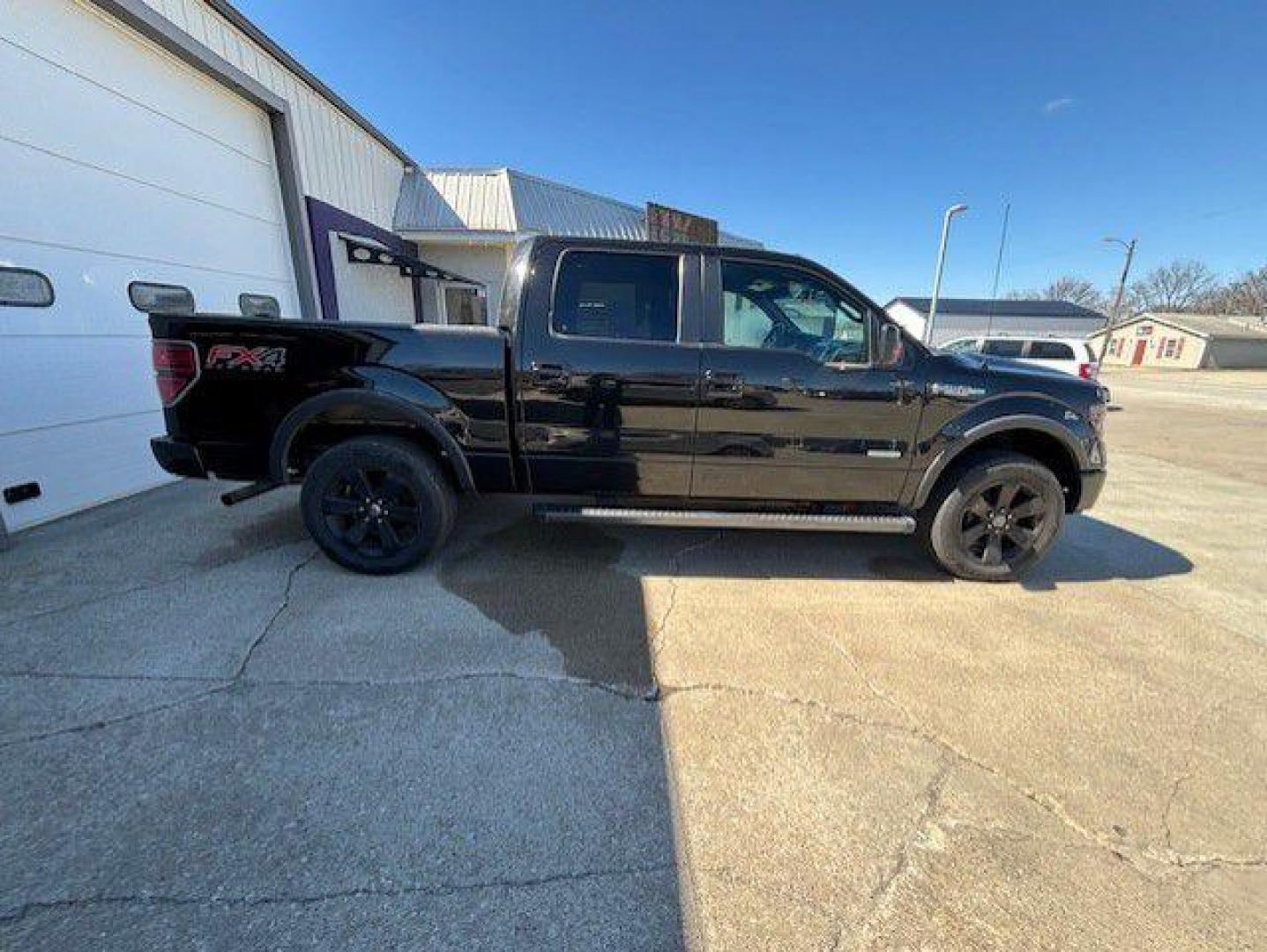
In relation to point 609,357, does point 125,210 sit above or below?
above

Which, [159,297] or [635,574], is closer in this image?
[635,574]

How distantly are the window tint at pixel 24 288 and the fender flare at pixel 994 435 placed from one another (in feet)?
22.0

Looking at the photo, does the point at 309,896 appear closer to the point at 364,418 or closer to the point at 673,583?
the point at 673,583

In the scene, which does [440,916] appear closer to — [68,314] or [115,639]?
[115,639]

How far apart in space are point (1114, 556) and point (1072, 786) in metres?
3.14

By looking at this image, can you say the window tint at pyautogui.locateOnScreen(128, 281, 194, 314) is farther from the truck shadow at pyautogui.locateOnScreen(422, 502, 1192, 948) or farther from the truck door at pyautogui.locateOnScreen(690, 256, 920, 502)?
the truck door at pyautogui.locateOnScreen(690, 256, 920, 502)

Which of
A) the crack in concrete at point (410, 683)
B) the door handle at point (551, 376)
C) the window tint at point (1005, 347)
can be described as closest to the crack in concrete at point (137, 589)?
the crack in concrete at point (410, 683)

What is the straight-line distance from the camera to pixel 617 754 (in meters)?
2.16

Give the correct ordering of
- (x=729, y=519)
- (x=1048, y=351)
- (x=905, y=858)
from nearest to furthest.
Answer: (x=905, y=858) → (x=729, y=519) → (x=1048, y=351)

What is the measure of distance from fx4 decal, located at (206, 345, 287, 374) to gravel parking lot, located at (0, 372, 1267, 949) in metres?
1.34

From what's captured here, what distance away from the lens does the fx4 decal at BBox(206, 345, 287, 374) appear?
10.7ft

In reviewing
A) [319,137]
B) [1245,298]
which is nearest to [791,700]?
[319,137]

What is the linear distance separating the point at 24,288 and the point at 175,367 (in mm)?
2240

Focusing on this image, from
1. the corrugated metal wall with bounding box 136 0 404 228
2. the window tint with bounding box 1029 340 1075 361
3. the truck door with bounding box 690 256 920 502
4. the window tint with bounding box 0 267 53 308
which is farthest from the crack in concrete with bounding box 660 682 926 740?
the window tint with bounding box 1029 340 1075 361
